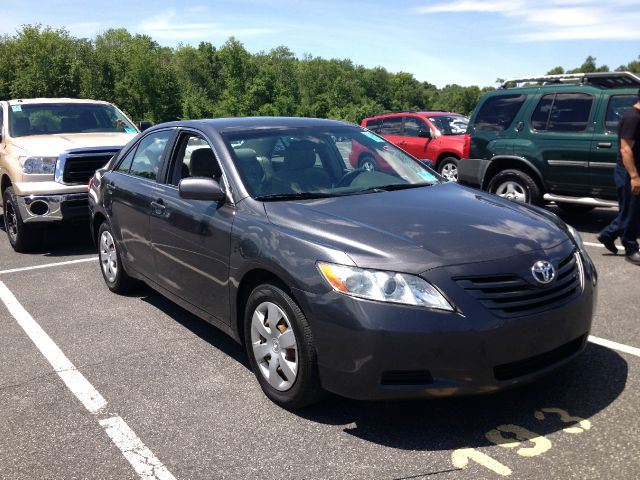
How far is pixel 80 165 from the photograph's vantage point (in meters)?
8.08

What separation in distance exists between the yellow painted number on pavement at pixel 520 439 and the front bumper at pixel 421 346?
0.28m

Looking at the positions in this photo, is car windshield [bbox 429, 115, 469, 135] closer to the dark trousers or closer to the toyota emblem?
the dark trousers

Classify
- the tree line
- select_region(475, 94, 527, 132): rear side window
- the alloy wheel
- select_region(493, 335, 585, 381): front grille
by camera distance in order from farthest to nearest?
the tree line
select_region(475, 94, 527, 132): rear side window
the alloy wheel
select_region(493, 335, 585, 381): front grille

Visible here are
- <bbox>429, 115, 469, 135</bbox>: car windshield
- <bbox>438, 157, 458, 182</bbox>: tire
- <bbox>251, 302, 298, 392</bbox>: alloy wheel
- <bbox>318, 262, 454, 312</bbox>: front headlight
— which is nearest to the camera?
<bbox>318, 262, 454, 312</bbox>: front headlight

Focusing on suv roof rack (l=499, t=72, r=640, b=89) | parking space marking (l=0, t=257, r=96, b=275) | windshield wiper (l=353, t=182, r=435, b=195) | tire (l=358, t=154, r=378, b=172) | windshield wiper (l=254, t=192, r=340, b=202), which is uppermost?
suv roof rack (l=499, t=72, r=640, b=89)

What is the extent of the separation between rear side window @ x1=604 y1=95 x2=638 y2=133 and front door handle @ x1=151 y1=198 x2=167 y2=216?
604 cm

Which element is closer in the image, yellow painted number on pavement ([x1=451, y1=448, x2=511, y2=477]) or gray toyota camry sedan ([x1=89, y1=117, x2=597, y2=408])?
yellow painted number on pavement ([x1=451, y1=448, x2=511, y2=477])

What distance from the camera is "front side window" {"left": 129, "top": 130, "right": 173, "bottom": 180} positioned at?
5.12m

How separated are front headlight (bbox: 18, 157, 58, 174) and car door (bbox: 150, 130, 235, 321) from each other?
3.85 m

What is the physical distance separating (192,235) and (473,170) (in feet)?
20.6

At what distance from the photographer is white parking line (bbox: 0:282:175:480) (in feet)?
10.1

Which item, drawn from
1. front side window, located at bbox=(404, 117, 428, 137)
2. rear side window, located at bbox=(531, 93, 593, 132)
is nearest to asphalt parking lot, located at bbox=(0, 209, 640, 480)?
rear side window, located at bbox=(531, 93, 593, 132)

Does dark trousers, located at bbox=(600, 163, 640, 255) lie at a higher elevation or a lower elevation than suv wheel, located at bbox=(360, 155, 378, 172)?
lower

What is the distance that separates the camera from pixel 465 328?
9.78 feet
